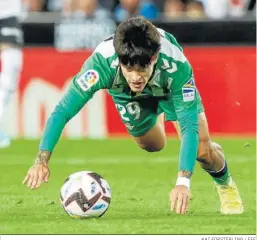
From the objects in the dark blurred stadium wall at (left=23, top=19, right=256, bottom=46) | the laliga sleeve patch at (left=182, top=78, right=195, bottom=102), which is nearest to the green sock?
the laliga sleeve patch at (left=182, top=78, right=195, bottom=102)

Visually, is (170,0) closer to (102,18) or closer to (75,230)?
(102,18)

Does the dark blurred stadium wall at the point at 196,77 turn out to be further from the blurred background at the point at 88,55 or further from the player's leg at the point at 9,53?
the player's leg at the point at 9,53

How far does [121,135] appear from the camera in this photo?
16.0m

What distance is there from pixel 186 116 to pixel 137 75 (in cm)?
50

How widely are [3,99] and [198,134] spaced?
541 centimetres

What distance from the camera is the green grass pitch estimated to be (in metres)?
7.98

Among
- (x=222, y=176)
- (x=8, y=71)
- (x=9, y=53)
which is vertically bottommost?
(x=8, y=71)

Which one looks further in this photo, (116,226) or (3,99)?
(3,99)

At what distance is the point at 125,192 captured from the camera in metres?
10.5

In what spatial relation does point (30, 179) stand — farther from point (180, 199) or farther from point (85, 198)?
point (180, 199)

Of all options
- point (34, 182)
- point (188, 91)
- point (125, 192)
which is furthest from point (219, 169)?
point (34, 182)

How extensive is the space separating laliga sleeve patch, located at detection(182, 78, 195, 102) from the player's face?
37cm

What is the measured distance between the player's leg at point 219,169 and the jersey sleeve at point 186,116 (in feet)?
1.77
